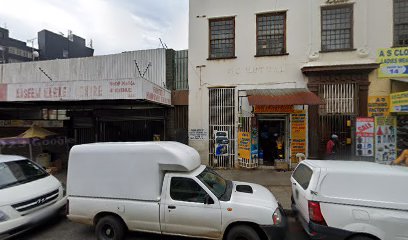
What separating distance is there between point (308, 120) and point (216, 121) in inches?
154

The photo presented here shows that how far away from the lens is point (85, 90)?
A: 25.9ft

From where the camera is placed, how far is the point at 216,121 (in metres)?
10.4

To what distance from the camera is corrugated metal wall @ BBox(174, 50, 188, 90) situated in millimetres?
11000

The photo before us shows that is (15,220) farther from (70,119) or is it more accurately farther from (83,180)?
(70,119)

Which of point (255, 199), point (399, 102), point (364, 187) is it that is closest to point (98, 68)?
point (255, 199)

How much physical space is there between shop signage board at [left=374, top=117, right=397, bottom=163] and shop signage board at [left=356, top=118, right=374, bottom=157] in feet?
0.75

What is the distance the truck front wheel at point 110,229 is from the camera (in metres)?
4.51

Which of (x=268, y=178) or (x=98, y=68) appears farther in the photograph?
(x=98, y=68)

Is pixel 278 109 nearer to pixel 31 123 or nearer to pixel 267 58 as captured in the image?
pixel 267 58

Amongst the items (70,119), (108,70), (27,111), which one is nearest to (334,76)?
(108,70)

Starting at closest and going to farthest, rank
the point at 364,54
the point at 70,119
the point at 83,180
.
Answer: the point at 83,180 < the point at 364,54 < the point at 70,119

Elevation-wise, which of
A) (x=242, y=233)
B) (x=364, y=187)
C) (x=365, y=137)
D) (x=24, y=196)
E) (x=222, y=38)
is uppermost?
(x=222, y=38)

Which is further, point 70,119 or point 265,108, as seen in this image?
point 70,119

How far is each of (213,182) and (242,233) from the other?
114cm
